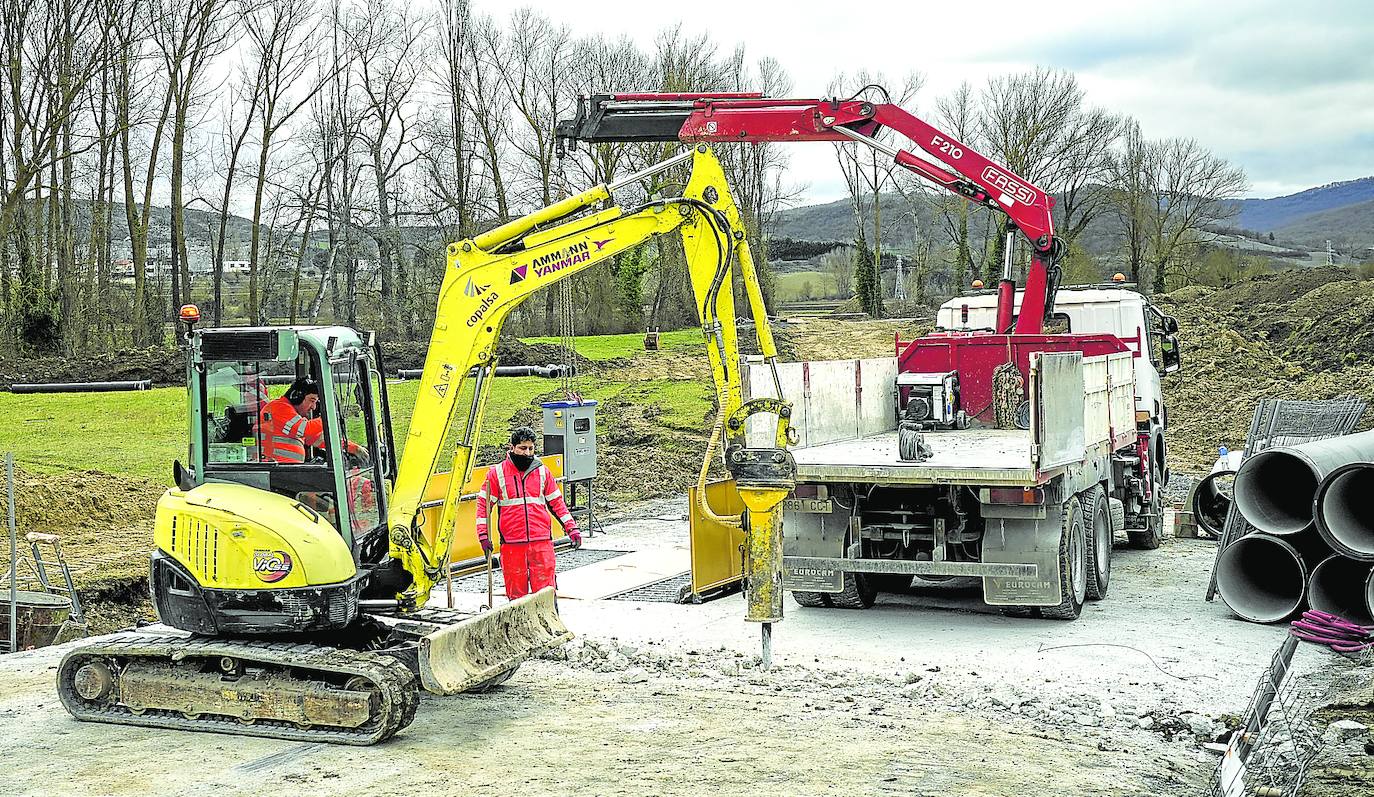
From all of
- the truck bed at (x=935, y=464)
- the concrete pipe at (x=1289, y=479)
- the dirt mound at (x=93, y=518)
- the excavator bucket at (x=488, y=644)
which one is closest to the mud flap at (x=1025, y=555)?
the truck bed at (x=935, y=464)

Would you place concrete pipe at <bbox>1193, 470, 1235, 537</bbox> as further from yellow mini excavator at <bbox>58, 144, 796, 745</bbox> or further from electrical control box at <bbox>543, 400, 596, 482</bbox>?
yellow mini excavator at <bbox>58, 144, 796, 745</bbox>

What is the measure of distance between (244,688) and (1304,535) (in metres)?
8.10

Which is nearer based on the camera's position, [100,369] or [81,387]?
[81,387]

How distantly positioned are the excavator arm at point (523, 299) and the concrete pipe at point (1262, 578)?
4485mm

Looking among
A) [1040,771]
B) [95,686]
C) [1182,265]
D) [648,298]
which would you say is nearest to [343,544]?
[95,686]

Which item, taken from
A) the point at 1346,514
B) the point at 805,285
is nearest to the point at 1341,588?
the point at 1346,514

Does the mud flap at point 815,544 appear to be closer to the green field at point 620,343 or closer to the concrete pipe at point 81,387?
the concrete pipe at point 81,387

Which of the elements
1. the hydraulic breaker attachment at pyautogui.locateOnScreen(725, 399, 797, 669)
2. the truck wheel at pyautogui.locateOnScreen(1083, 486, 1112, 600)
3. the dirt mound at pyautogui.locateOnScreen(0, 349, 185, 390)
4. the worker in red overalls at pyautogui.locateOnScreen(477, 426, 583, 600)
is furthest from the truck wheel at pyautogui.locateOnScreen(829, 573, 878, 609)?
the dirt mound at pyautogui.locateOnScreen(0, 349, 185, 390)

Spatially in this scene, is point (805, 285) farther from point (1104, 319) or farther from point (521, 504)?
point (521, 504)

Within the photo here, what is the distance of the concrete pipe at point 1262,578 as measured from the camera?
10.5m

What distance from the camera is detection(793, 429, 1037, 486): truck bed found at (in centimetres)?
995

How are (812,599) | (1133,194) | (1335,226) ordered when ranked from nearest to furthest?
(812,599), (1133,194), (1335,226)

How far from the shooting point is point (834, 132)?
40.9 feet

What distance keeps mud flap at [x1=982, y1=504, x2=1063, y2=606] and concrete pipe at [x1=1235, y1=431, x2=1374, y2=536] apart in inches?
69.9
